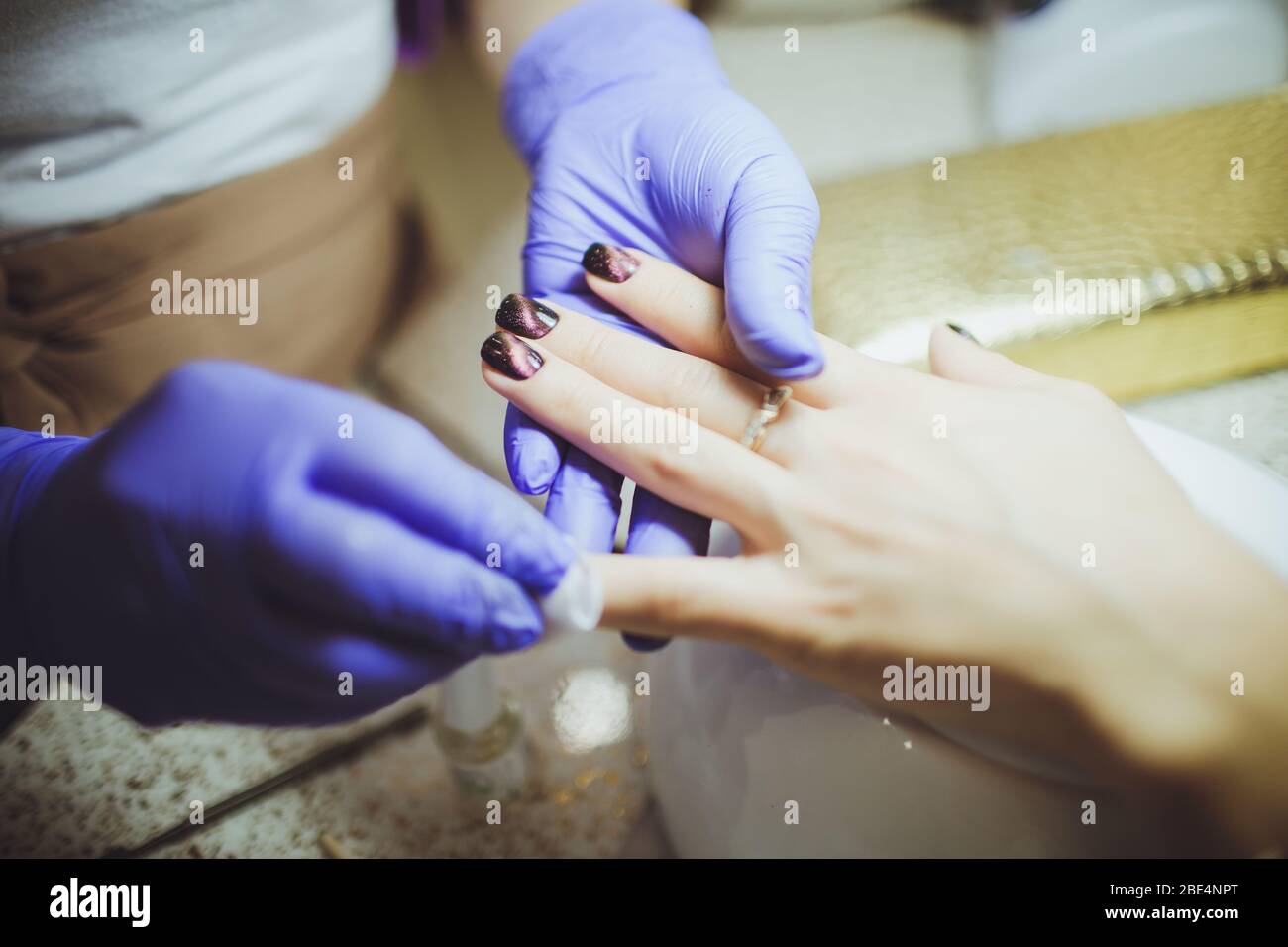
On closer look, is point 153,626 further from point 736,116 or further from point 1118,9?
point 1118,9

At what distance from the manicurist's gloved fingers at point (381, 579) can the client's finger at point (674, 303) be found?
1.00 ft

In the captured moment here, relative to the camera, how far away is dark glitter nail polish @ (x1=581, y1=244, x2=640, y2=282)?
2.29 feet

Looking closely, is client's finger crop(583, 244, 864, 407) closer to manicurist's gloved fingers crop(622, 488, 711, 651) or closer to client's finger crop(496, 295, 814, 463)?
client's finger crop(496, 295, 814, 463)

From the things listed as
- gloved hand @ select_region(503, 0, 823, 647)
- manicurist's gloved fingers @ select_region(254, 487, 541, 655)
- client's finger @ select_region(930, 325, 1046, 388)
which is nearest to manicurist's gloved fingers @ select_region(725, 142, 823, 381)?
gloved hand @ select_region(503, 0, 823, 647)

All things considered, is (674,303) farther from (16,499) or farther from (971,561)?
(16,499)

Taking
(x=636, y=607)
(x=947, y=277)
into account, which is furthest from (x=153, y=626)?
(x=947, y=277)

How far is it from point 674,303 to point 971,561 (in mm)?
334

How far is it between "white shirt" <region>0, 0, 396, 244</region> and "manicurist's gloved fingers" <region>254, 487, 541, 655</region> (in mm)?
565

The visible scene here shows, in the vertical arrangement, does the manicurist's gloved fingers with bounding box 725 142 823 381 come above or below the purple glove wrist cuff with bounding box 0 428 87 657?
above

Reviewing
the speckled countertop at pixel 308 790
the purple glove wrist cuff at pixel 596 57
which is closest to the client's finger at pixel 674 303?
the purple glove wrist cuff at pixel 596 57

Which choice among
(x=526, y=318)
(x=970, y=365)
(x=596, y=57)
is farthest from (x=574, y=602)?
(x=596, y=57)

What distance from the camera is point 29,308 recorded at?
80 centimetres

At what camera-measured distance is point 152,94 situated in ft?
2.48

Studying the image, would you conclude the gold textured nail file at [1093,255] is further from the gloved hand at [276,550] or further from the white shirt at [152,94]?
the white shirt at [152,94]
